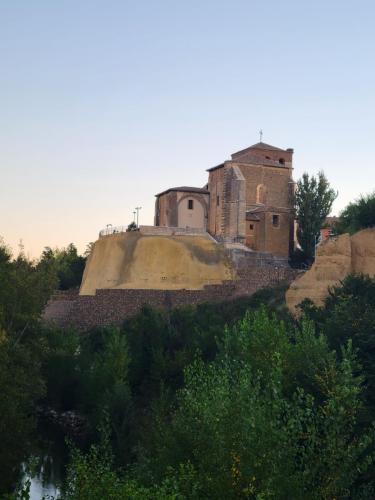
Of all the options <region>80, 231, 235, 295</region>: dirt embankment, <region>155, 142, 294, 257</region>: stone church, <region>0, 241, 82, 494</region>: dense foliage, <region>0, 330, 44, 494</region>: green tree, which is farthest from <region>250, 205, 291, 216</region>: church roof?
<region>0, 330, 44, 494</region>: green tree

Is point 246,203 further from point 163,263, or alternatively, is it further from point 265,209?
point 163,263

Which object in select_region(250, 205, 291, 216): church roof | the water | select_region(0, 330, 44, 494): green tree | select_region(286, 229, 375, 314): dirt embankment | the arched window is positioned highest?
the arched window

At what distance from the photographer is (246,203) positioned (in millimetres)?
53875

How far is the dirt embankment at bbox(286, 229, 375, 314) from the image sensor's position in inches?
1291

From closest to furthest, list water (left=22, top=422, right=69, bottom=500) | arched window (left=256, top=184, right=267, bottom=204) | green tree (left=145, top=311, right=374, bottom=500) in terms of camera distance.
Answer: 1. green tree (left=145, top=311, right=374, bottom=500)
2. water (left=22, top=422, right=69, bottom=500)
3. arched window (left=256, top=184, right=267, bottom=204)

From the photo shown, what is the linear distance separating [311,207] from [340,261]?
2138cm

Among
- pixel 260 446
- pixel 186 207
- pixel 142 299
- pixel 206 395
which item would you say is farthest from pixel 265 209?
pixel 260 446

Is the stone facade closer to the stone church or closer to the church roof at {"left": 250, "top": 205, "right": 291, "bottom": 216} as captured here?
the stone church

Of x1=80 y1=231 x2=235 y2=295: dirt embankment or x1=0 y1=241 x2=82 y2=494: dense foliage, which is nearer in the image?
x1=0 y1=241 x2=82 y2=494: dense foliage

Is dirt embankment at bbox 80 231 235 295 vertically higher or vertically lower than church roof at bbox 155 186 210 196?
lower

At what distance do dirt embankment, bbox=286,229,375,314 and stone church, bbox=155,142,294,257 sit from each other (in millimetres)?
18309

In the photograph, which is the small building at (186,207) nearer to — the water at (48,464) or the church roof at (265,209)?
the church roof at (265,209)

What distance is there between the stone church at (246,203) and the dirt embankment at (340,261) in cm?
1831

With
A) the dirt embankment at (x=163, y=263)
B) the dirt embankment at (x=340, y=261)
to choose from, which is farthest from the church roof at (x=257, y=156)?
the dirt embankment at (x=340, y=261)
